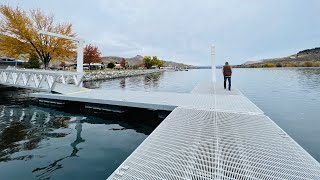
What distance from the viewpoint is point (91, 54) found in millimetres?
39406

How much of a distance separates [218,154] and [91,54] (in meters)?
40.5

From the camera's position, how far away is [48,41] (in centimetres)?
2255

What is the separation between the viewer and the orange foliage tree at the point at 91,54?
39094 mm

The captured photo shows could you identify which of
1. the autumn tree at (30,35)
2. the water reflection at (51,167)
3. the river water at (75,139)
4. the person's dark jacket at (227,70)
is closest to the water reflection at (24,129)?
the river water at (75,139)

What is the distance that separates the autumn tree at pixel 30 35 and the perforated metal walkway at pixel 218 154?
23.2m

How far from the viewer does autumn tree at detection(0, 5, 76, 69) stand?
2034cm

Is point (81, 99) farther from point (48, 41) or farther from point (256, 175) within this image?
point (48, 41)

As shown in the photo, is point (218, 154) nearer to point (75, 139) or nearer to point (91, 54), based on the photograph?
point (75, 139)

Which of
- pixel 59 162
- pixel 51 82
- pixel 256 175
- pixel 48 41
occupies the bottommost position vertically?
pixel 59 162

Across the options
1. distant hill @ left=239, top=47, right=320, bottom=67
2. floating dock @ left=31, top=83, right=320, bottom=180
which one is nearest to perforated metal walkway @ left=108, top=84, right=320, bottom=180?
floating dock @ left=31, top=83, right=320, bottom=180

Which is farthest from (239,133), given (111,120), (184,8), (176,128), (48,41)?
(48,41)

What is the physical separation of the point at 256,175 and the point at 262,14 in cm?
1665

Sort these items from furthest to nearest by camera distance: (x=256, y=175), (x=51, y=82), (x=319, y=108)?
(x=51, y=82), (x=319, y=108), (x=256, y=175)

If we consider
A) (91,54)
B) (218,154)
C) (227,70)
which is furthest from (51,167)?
(91,54)
